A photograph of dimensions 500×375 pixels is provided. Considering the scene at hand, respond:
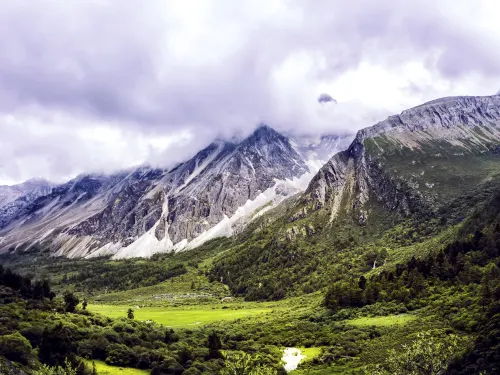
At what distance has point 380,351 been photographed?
76.9m

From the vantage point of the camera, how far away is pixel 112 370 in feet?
210

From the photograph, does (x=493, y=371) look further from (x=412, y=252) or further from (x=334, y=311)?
(x=412, y=252)

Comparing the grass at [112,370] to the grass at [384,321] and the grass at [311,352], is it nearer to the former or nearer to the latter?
the grass at [311,352]

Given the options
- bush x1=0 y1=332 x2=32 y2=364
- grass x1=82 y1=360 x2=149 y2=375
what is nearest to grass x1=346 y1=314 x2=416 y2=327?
grass x1=82 y1=360 x2=149 y2=375

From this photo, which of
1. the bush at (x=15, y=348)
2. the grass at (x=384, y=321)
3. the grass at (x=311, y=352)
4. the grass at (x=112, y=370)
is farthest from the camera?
the grass at (x=384, y=321)

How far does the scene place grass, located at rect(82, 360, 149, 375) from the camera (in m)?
62.5

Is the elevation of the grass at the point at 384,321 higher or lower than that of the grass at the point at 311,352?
higher

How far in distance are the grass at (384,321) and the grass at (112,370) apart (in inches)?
2193

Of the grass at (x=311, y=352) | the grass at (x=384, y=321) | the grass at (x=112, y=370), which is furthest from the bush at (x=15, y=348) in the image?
the grass at (x=384, y=321)

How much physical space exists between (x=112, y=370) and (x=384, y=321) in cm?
6355

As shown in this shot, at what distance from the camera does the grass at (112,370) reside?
6247 centimetres

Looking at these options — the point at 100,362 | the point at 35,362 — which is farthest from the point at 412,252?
the point at 35,362

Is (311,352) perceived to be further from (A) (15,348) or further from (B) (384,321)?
(A) (15,348)

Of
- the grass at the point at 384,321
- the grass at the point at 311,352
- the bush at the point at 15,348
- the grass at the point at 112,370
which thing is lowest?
the grass at the point at 311,352
